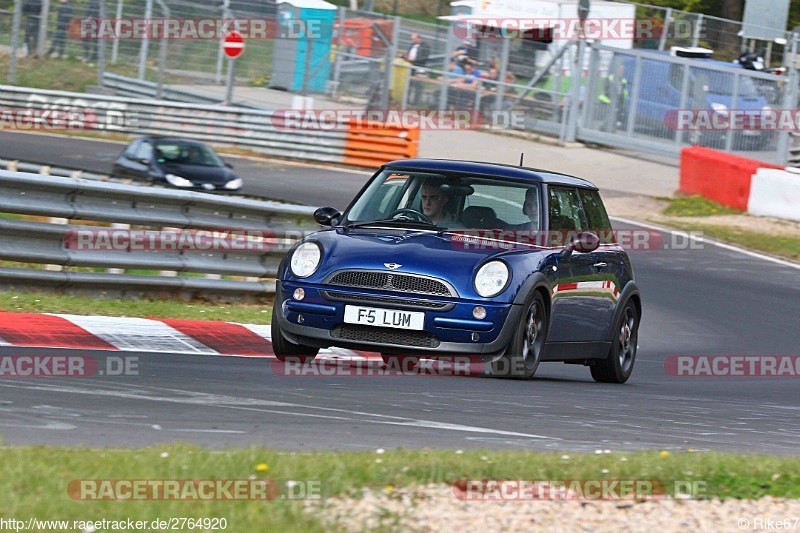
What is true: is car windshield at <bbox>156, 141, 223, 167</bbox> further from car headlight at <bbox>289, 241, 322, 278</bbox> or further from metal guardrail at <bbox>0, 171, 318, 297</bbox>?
car headlight at <bbox>289, 241, 322, 278</bbox>

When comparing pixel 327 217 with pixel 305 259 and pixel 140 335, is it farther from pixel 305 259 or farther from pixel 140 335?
pixel 140 335

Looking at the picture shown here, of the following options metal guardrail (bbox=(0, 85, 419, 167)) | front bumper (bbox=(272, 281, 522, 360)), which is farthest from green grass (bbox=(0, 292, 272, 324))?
metal guardrail (bbox=(0, 85, 419, 167))

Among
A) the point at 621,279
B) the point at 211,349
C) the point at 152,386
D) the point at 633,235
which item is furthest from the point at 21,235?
the point at 633,235

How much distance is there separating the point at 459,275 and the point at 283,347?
Result: 1311 millimetres

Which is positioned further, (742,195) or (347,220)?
(742,195)

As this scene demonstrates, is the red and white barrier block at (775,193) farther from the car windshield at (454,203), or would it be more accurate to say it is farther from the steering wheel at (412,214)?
the steering wheel at (412,214)

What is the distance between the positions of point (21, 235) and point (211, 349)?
2010mm

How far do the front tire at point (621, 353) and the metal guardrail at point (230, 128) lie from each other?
16.5 metres

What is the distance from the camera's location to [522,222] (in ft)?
28.2

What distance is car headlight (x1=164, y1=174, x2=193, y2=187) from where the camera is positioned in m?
21.1

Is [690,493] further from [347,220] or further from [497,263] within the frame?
[347,220]

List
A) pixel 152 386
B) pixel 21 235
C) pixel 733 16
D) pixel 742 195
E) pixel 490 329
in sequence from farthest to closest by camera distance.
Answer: pixel 733 16
pixel 742 195
pixel 21 235
pixel 490 329
pixel 152 386

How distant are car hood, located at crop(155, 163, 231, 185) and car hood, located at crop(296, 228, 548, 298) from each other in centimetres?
1336

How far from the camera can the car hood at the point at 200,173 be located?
21312 mm
